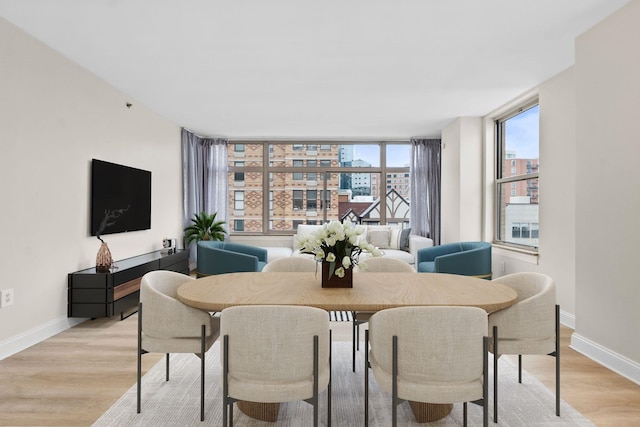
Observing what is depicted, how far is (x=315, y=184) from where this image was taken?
7660 mm

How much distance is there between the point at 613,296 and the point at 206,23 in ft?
11.7

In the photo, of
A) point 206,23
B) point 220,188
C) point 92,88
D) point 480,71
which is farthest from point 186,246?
point 480,71

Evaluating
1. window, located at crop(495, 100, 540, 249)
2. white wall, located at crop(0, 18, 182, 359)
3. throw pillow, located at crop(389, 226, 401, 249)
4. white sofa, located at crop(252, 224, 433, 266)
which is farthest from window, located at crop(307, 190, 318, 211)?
white wall, located at crop(0, 18, 182, 359)

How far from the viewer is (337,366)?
291 cm

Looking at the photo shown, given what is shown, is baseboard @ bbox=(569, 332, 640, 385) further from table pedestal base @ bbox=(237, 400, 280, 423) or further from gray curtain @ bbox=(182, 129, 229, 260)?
gray curtain @ bbox=(182, 129, 229, 260)

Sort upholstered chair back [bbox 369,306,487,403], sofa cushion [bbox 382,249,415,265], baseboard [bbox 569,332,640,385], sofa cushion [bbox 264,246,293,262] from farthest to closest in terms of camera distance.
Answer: sofa cushion [bbox 264,246,293,262], sofa cushion [bbox 382,249,415,265], baseboard [bbox 569,332,640,385], upholstered chair back [bbox 369,306,487,403]

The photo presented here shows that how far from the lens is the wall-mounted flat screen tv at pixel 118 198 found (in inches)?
161

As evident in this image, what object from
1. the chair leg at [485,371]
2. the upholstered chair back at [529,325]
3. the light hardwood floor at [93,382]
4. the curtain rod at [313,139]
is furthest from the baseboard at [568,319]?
the curtain rod at [313,139]

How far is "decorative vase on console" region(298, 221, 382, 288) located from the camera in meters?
2.30

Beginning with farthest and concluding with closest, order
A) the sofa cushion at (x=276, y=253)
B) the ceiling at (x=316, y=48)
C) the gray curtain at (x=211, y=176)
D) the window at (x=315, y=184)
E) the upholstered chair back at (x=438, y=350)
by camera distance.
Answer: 1. the window at (x=315, y=184)
2. the gray curtain at (x=211, y=176)
3. the sofa cushion at (x=276, y=253)
4. the ceiling at (x=316, y=48)
5. the upholstered chair back at (x=438, y=350)

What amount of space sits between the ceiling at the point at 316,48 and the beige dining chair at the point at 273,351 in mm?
2133

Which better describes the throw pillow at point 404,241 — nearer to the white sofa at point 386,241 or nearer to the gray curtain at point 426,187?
the white sofa at point 386,241

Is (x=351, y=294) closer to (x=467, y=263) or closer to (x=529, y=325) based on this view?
(x=529, y=325)

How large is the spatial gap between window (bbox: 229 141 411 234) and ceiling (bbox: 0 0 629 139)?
2155mm
